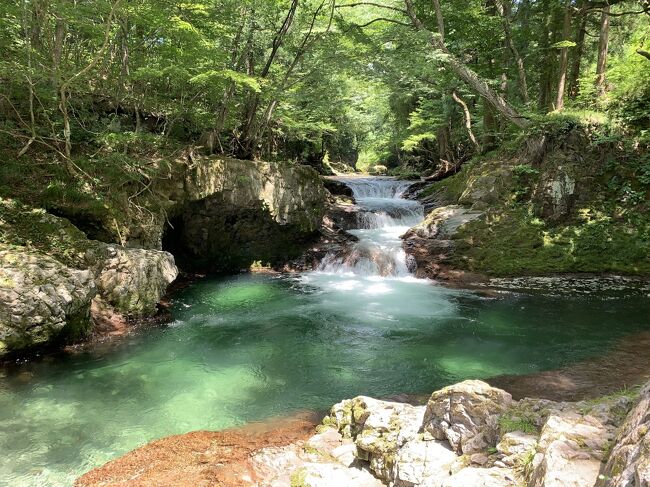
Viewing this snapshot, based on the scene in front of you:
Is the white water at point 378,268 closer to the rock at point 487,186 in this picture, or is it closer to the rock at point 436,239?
the rock at point 436,239

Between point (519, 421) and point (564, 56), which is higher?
point (564, 56)

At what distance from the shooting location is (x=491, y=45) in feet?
49.2

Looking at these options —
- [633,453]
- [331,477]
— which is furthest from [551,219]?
[633,453]

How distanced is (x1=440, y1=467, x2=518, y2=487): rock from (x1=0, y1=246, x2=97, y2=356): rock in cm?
618

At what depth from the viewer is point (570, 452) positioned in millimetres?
2252

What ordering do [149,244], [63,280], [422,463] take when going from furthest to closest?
[149,244]
[63,280]
[422,463]

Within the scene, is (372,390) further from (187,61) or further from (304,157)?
(304,157)

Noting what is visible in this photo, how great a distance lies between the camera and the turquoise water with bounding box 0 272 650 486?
484 centimetres

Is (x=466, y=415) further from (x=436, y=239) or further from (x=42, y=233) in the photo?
(x=436, y=239)

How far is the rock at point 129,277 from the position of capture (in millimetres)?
7844

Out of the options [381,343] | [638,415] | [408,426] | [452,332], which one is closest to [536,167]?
[452,332]

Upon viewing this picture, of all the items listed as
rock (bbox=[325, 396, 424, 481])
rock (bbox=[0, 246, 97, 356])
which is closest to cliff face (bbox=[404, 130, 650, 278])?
rock (bbox=[325, 396, 424, 481])

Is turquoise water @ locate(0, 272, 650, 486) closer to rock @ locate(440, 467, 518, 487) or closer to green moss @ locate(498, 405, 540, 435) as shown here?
green moss @ locate(498, 405, 540, 435)

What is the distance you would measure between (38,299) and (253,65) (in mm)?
10016
